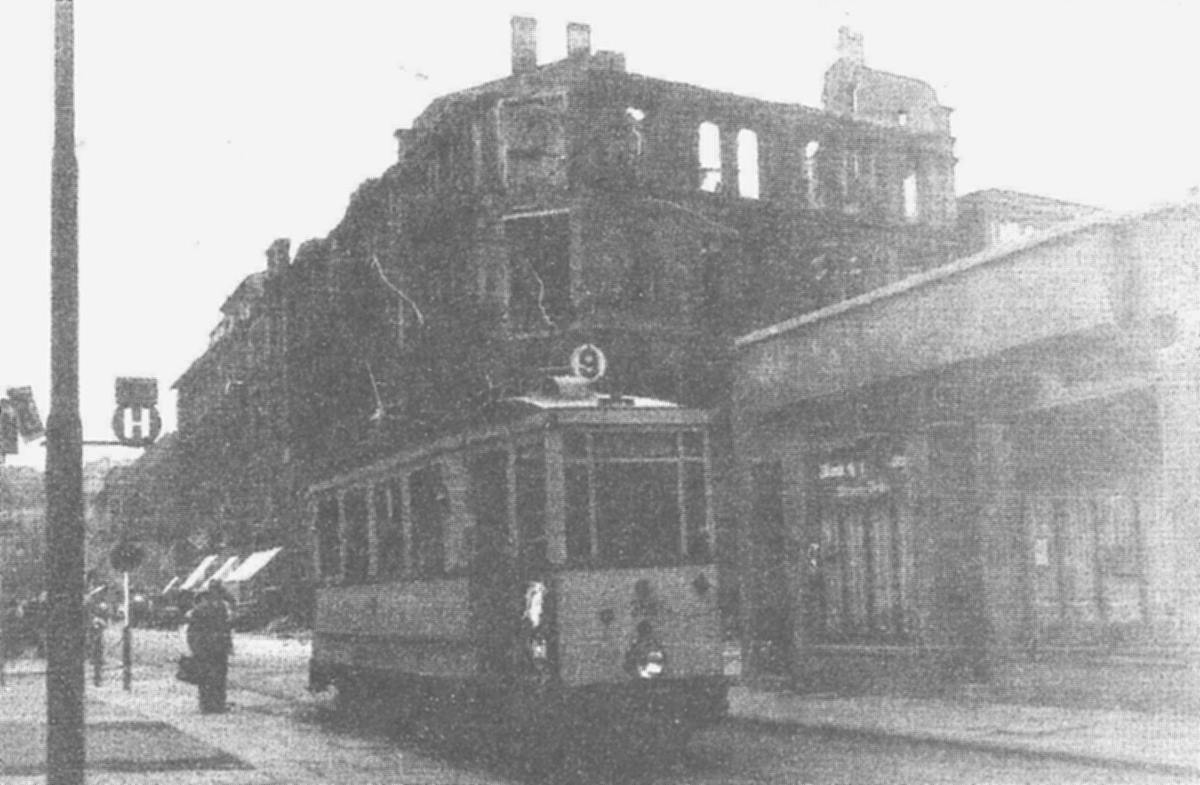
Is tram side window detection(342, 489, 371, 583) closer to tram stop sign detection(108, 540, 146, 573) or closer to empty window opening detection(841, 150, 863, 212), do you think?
tram stop sign detection(108, 540, 146, 573)

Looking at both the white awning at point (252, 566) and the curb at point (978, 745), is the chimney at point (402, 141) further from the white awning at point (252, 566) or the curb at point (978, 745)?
the curb at point (978, 745)

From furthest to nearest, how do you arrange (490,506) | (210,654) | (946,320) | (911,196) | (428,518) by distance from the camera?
(911,196) → (210,654) → (946,320) → (428,518) → (490,506)

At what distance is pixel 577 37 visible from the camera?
3809cm

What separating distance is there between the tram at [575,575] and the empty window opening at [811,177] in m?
23.7

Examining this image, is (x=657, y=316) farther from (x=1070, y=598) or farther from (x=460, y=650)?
(x=460, y=650)

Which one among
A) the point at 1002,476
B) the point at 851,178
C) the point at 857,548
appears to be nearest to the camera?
the point at 1002,476

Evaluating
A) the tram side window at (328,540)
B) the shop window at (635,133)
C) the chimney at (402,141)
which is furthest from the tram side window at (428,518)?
the chimney at (402,141)

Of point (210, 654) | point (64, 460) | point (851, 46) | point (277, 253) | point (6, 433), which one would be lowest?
point (210, 654)

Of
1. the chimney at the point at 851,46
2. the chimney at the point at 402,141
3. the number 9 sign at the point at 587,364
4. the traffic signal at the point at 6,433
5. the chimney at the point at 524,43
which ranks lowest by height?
the number 9 sign at the point at 587,364

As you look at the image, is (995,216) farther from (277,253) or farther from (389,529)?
(389,529)

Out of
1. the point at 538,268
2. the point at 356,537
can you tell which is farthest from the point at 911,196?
the point at 356,537

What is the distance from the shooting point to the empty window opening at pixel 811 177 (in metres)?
38.2

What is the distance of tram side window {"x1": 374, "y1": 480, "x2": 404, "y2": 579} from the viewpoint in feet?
55.0

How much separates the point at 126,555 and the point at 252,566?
1118 inches
